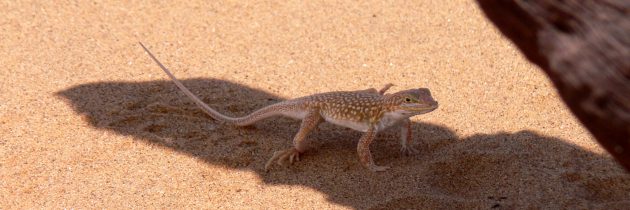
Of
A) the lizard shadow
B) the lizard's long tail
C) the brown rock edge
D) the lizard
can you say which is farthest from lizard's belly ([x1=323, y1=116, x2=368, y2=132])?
the brown rock edge

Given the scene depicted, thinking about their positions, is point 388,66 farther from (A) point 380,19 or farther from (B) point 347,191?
(B) point 347,191

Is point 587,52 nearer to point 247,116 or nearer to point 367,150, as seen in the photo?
point 367,150

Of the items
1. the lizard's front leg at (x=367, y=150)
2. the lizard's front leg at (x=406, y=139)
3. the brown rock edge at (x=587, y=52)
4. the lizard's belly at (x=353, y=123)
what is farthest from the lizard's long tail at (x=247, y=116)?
the brown rock edge at (x=587, y=52)

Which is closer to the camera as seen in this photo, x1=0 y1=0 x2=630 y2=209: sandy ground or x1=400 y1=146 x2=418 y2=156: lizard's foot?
x1=0 y1=0 x2=630 y2=209: sandy ground

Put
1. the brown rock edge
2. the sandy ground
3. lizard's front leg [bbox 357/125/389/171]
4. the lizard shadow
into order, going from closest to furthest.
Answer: the brown rock edge, the lizard shadow, the sandy ground, lizard's front leg [bbox 357/125/389/171]

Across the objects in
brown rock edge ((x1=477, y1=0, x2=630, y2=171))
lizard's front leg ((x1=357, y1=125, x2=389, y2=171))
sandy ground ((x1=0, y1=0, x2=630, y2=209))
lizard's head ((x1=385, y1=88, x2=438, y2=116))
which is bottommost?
sandy ground ((x1=0, y1=0, x2=630, y2=209))

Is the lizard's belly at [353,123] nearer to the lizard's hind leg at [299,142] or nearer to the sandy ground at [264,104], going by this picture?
the lizard's hind leg at [299,142]

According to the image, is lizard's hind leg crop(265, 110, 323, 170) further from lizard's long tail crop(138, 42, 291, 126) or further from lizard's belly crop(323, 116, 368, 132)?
lizard's long tail crop(138, 42, 291, 126)

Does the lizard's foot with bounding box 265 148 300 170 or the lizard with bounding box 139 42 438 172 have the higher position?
the lizard with bounding box 139 42 438 172
